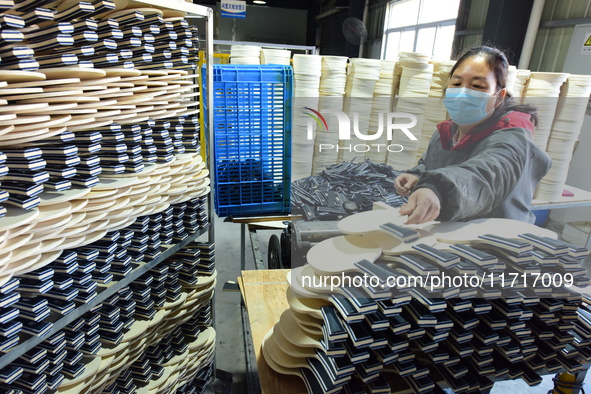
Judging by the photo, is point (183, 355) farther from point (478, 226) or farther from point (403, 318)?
point (478, 226)

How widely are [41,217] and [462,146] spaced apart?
4.29 feet

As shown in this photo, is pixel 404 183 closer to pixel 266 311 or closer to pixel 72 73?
pixel 266 311

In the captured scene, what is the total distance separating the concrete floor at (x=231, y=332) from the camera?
2.47 metres

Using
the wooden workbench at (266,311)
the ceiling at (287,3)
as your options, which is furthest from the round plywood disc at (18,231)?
the ceiling at (287,3)

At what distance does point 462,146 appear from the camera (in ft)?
3.72

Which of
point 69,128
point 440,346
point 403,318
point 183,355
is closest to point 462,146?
point 403,318

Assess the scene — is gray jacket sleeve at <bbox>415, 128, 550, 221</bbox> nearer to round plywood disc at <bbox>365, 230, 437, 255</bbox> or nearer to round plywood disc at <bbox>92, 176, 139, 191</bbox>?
round plywood disc at <bbox>365, 230, 437, 255</bbox>

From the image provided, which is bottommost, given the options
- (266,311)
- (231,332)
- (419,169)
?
(231,332)

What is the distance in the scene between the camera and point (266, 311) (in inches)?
70.4

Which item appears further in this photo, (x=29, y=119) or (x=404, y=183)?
(x=404, y=183)

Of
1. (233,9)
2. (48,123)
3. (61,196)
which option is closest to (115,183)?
(61,196)

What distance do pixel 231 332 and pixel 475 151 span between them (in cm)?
254

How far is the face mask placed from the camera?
1.11 meters

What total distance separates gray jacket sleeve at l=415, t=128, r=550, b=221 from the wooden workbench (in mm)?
886
